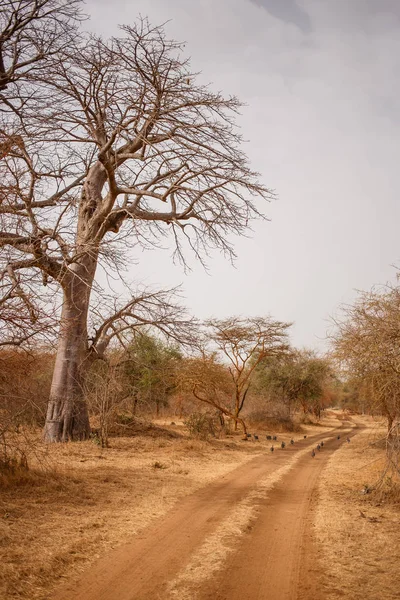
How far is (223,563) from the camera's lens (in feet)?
12.5

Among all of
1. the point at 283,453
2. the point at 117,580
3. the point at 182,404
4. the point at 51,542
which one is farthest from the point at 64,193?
the point at 182,404

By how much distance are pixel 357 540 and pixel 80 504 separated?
3039 millimetres

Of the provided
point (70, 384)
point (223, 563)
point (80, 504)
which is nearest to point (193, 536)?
point (223, 563)

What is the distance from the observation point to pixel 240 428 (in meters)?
19.3

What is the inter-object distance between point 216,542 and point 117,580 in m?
1.23

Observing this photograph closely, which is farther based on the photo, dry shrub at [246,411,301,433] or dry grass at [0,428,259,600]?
dry shrub at [246,411,301,433]

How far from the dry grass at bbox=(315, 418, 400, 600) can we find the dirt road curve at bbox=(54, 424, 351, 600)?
0.57 ft

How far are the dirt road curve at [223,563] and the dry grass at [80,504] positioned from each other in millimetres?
218

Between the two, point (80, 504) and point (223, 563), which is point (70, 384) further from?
point (223, 563)

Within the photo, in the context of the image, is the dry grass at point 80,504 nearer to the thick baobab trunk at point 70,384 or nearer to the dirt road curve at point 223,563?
the dirt road curve at point 223,563

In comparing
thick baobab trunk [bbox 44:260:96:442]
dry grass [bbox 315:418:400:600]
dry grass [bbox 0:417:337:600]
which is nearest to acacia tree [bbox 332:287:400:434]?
dry grass [bbox 315:418:400:600]

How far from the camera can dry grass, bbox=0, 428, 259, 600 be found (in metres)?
3.54

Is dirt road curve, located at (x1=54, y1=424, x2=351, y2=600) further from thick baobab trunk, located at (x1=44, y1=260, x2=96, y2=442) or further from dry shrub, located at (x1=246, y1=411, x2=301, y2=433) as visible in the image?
dry shrub, located at (x1=246, y1=411, x2=301, y2=433)

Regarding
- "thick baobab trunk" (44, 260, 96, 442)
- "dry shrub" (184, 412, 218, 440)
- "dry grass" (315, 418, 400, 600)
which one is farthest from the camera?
"dry shrub" (184, 412, 218, 440)
